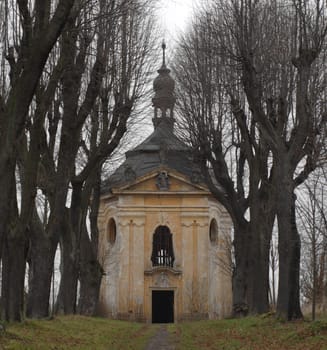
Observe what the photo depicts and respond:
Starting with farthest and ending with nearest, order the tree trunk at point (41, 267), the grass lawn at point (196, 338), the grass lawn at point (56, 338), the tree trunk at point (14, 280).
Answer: the tree trunk at point (41, 267), the tree trunk at point (14, 280), the grass lawn at point (196, 338), the grass lawn at point (56, 338)

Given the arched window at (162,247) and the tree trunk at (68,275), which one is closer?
the tree trunk at (68,275)

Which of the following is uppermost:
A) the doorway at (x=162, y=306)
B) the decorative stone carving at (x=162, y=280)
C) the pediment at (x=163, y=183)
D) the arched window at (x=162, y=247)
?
the pediment at (x=163, y=183)

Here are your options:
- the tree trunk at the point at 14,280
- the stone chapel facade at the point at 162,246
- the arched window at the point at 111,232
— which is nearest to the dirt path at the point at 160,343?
the tree trunk at the point at 14,280

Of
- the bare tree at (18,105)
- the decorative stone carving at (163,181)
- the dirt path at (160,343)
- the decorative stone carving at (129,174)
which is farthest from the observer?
the decorative stone carving at (163,181)

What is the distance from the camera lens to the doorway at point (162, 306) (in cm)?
4362

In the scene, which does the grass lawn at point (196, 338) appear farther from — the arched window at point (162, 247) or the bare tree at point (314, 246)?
the arched window at point (162, 247)

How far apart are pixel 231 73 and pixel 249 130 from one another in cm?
206

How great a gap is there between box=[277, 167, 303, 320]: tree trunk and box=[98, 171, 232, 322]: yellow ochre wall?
25.5 meters

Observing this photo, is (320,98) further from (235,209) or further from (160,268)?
(160,268)

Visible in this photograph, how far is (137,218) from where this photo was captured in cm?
4425

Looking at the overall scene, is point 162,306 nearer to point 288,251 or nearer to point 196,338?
point 196,338

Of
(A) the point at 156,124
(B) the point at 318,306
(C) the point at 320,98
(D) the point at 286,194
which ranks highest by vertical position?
(A) the point at 156,124

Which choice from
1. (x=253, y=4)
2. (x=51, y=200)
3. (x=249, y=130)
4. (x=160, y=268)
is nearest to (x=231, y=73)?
(x=249, y=130)

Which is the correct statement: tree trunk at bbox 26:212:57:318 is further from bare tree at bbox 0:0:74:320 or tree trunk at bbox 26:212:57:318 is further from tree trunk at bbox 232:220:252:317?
tree trunk at bbox 232:220:252:317
